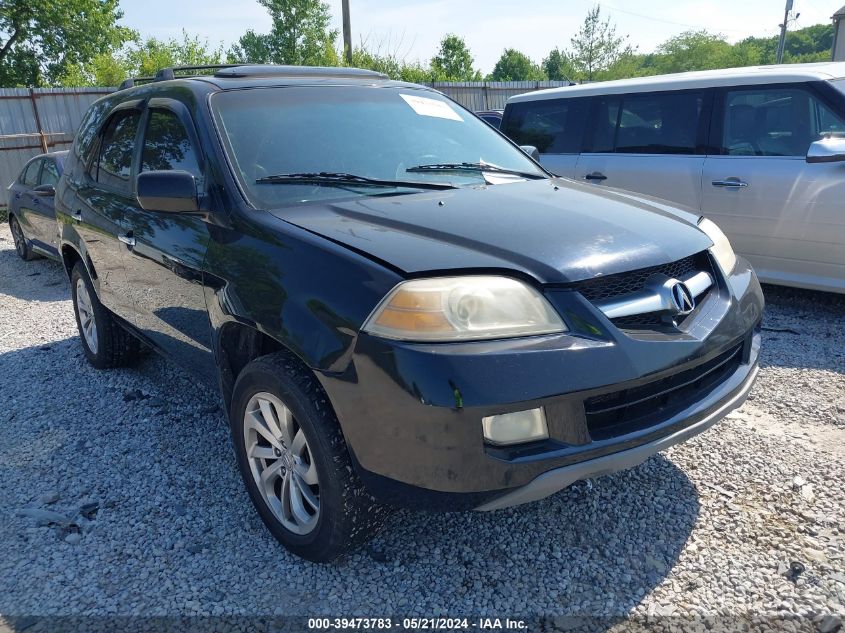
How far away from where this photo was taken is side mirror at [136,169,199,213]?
8.64 ft

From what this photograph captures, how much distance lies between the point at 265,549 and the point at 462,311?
131cm

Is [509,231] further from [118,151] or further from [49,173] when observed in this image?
[49,173]

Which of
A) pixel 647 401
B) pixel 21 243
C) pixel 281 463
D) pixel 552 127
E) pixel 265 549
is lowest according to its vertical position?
pixel 21 243

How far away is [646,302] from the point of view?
218 cm

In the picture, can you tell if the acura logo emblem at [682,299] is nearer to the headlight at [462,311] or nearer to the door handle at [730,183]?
the headlight at [462,311]

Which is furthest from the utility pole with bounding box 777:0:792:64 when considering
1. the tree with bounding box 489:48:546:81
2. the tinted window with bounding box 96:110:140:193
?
the tree with bounding box 489:48:546:81

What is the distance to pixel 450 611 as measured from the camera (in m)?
2.21

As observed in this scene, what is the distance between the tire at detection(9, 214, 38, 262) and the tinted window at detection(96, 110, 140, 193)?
5787mm

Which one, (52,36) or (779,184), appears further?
(52,36)

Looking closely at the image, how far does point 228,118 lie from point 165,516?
5.74 feet

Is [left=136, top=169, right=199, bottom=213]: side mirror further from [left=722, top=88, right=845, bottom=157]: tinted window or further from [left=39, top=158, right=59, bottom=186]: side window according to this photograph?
[left=39, top=158, right=59, bottom=186]: side window

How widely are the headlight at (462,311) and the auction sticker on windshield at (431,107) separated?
66.6 inches

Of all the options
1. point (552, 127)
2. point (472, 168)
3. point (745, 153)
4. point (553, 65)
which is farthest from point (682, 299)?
point (553, 65)

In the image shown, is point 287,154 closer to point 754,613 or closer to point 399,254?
point 399,254
